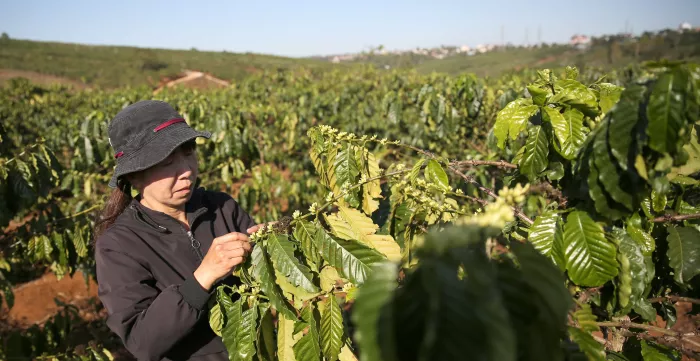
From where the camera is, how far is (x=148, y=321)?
149cm

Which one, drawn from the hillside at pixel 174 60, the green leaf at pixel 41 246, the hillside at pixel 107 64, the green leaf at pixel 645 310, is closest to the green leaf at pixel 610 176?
the green leaf at pixel 645 310

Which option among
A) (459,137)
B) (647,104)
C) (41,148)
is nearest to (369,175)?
(647,104)

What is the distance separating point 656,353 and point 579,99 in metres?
0.88

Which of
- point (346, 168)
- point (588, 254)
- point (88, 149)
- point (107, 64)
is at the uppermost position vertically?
point (107, 64)

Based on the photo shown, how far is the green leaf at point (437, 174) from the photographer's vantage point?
150cm

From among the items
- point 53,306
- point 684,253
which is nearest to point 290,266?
point 684,253

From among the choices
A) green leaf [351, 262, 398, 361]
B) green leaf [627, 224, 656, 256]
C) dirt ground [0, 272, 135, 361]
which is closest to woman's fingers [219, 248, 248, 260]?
green leaf [351, 262, 398, 361]

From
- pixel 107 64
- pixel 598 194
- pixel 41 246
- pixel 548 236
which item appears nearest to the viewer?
pixel 598 194

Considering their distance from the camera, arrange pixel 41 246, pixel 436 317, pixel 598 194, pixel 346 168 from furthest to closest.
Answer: pixel 41 246
pixel 346 168
pixel 598 194
pixel 436 317

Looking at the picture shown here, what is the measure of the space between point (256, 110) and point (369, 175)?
792 cm

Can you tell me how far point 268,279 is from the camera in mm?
1279

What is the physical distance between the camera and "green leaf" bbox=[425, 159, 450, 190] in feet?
4.92

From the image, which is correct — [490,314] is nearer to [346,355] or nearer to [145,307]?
[346,355]

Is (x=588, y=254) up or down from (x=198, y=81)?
down
